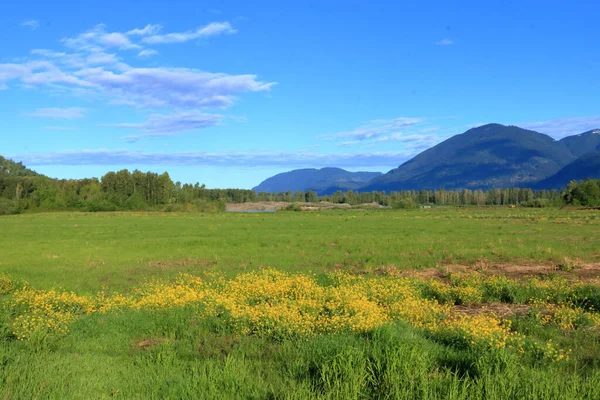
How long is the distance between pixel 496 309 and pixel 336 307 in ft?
16.5

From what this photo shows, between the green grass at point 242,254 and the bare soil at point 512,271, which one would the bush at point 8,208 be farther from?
the bare soil at point 512,271

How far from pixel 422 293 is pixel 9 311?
12850mm

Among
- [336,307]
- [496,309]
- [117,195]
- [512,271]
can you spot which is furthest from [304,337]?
[117,195]

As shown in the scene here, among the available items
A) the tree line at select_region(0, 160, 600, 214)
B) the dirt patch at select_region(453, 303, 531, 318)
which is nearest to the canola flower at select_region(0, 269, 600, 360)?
the dirt patch at select_region(453, 303, 531, 318)

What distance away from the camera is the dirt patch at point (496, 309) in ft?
40.3

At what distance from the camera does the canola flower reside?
31.5 feet

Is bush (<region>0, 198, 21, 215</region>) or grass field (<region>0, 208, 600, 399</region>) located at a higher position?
bush (<region>0, 198, 21, 215</region>)

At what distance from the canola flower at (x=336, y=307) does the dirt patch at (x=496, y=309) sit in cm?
29

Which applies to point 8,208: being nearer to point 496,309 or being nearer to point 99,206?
point 99,206

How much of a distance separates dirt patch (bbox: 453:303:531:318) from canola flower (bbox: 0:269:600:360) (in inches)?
11.4

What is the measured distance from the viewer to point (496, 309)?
510 inches

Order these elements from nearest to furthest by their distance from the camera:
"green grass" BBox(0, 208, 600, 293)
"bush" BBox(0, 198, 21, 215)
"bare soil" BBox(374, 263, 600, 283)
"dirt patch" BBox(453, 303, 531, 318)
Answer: "dirt patch" BBox(453, 303, 531, 318) < "bare soil" BBox(374, 263, 600, 283) < "green grass" BBox(0, 208, 600, 293) < "bush" BBox(0, 198, 21, 215)

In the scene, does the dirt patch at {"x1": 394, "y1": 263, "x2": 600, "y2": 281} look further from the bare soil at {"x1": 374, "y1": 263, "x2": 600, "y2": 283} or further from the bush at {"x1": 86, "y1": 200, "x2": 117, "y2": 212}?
the bush at {"x1": 86, "y1": 200, "x2": 117, "y2": 212}

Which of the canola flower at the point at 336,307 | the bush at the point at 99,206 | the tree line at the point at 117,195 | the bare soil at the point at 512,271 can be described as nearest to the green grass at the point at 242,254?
the bare soil at the point at 512,271
